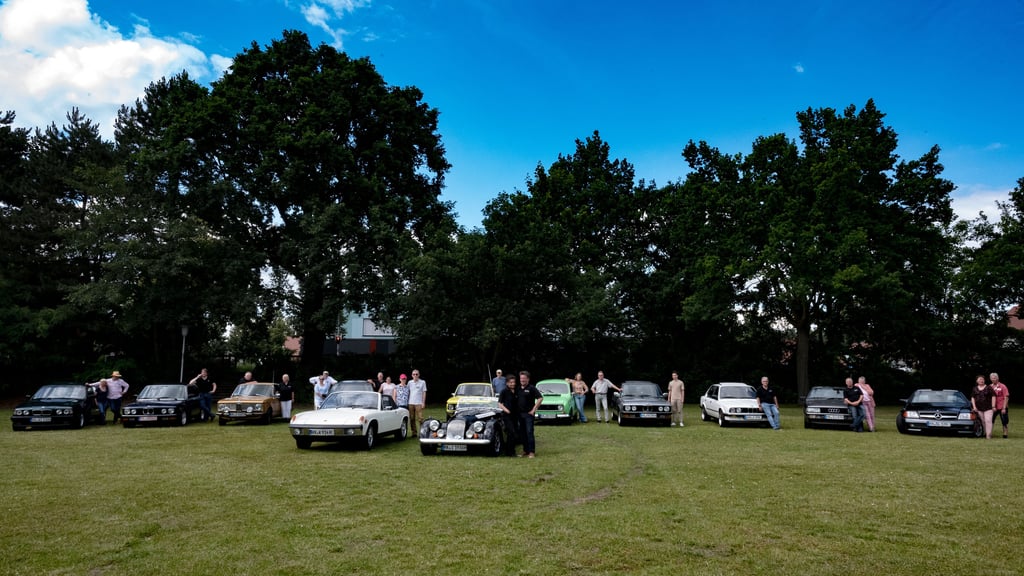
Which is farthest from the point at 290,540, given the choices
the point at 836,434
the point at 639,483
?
the point at 836,434

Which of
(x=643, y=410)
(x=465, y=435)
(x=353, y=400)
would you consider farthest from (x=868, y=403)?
(x=353, y=400)

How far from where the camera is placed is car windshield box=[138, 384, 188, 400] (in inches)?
789

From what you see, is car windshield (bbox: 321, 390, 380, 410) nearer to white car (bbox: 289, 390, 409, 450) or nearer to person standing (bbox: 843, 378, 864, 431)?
white car (bbox: 289, 390, 409, 450)

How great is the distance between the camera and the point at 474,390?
19.8 metres

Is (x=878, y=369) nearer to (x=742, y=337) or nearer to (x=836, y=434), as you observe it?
(x=742, y=337)

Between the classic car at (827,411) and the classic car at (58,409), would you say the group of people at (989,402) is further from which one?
the classic car at (58,409)

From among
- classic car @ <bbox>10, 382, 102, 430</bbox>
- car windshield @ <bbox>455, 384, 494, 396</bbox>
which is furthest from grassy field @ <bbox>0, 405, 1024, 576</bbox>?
car windshield @ <bbox>455, 384, 494, 396</bbox>

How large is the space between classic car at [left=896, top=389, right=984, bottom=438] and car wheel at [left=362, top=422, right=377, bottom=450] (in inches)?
555

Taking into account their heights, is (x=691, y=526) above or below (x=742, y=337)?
below

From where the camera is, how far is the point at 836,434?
1748cm

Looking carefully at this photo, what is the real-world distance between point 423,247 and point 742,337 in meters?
20.3

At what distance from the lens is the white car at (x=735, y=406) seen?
1967 cm

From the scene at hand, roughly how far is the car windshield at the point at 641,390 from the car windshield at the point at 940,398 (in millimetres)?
7369

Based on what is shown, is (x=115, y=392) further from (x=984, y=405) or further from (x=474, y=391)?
(x=984, y=405)
